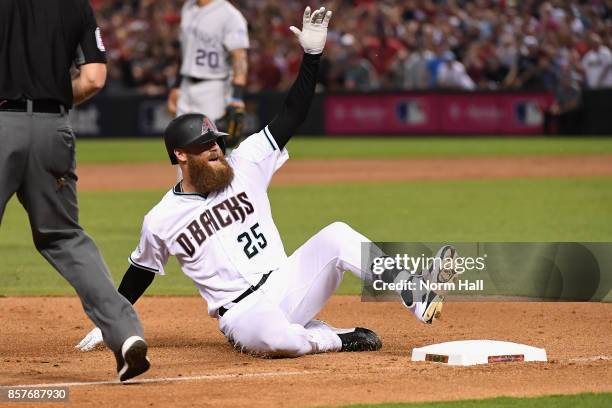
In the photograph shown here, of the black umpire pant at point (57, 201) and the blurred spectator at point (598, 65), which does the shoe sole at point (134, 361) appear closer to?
the black umpire pant at point (57, 201)

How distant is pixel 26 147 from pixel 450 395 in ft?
7.34

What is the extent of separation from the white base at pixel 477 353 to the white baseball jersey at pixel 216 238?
98cm

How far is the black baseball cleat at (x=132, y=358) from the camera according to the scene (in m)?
5.72

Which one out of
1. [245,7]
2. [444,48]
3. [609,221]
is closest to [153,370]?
[609,221]

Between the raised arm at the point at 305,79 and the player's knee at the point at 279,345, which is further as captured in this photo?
the raised arm at the point at 305,79

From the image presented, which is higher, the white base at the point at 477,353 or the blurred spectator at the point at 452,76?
the white base at the point at 477,353

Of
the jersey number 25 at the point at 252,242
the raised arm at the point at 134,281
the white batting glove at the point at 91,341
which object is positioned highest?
the jersey number 25 at the point at 252,242

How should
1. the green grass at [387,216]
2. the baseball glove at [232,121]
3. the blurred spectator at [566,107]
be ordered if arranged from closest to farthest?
the green grass at [387,216] < the baseball glove at [232,121] < the blurred spectator at [566,107]

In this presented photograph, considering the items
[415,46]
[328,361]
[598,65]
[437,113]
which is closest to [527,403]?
[328,361]

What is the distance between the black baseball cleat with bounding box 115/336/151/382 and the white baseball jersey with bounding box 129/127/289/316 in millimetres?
928

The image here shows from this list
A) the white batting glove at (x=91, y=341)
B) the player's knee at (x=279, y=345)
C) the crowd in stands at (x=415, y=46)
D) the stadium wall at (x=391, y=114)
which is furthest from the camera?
the stadium wall at (x=391, y=114)

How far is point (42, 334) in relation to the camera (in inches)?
303

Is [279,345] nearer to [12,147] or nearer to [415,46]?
[12,147]

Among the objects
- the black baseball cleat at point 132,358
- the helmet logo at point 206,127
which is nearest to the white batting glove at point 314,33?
the helmet logo at point 206,127
